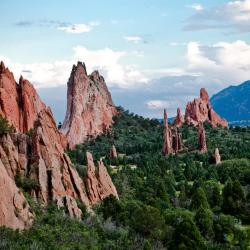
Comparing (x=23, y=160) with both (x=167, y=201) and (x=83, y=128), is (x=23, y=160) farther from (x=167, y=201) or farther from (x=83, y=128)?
(x=83, y=128)

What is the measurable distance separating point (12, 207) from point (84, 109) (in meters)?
127

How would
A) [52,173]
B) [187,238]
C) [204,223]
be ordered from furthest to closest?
[204,223] → [52,173] → [187,238]

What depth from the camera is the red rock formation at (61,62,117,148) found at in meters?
168

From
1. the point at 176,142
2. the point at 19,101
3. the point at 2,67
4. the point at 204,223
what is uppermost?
the point at 2,67

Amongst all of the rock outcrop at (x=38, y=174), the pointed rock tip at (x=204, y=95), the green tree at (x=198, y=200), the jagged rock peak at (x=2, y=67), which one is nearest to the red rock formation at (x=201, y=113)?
the pointed rock tip at (x=204, y=95)

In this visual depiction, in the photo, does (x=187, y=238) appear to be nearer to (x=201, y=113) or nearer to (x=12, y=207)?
(x=12, y=207)

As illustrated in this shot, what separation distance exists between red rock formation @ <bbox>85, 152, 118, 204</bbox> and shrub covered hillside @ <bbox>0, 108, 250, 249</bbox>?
6.16 ft

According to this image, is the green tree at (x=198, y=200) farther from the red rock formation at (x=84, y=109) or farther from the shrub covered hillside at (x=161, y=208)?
the red rock formation at (x=84, y=109)

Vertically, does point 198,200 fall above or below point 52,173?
below

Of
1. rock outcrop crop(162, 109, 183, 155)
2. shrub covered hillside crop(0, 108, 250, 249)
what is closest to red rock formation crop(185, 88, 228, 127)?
shrub covered hillside crop(0, 108, 250, 249)

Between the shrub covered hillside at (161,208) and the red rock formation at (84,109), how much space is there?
23.0 ft

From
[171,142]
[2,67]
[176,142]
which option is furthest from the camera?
[176,142]

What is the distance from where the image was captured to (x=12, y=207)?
46875 mm

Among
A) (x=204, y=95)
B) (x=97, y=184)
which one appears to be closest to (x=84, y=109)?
(x=204, y=95)
